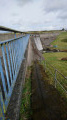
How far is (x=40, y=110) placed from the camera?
3.61m

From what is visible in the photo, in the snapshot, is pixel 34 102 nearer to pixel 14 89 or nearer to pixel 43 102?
pixel 43 102

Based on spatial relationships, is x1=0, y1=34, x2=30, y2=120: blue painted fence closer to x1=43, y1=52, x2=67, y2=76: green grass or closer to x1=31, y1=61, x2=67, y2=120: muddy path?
x1=31, y1=61, x2=67, y2=120: muddy path

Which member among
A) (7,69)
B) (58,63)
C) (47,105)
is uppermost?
(7,69)

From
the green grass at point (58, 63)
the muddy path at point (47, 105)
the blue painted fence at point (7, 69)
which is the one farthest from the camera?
the green grass at point (58, 63)

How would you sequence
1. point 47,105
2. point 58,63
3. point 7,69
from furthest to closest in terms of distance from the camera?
point 58,63 < point 47,105 < point 7,69

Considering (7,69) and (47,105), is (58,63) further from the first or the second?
(7,69)

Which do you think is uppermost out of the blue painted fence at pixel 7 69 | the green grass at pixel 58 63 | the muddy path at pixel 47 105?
the blue painted fence at pixel 7 69

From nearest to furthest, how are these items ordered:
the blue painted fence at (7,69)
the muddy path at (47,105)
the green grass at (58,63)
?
the blue painted fence at (7,69), the muddy path at (47,105), the green grass at (58,63)

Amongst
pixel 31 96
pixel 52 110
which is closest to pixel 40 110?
pixel 52 110

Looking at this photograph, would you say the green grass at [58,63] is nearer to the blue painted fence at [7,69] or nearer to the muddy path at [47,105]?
the muddy path at [47,105]

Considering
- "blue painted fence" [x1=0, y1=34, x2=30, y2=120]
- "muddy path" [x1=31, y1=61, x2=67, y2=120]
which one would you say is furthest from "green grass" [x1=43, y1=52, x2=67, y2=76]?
"blue painted fence" [x1=0, y1=34, x2=30, y2=120]

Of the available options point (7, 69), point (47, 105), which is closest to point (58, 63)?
point (47, 105)

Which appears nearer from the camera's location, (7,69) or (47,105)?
(7,69)

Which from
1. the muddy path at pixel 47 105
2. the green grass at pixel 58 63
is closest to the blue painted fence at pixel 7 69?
the muddy path at pixel 47 105
